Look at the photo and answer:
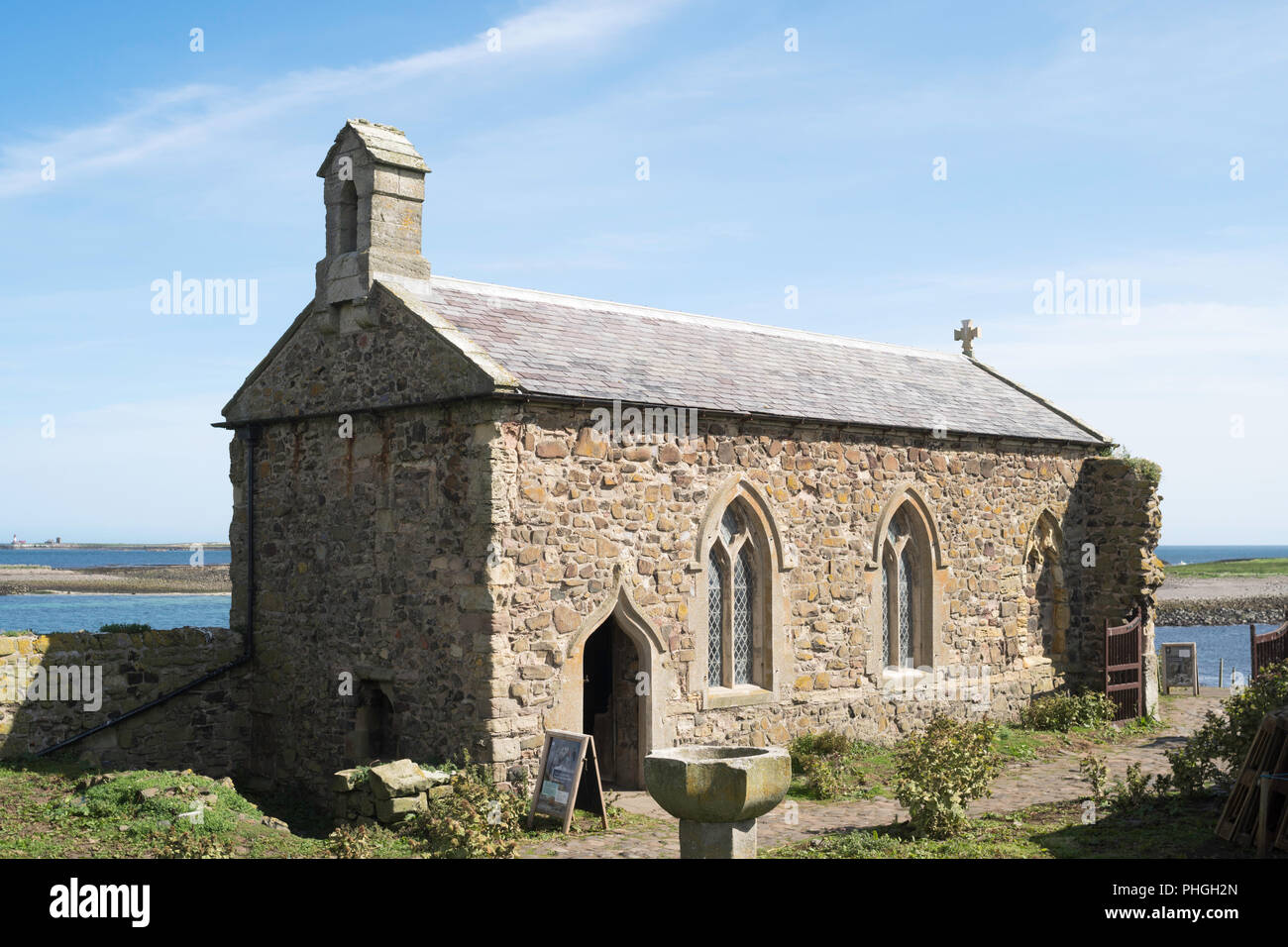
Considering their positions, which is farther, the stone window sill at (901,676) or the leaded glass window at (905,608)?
the leaded glass window at (905,608)

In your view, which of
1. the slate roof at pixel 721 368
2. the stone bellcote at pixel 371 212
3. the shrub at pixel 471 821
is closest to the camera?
the shrub at pixel 471 821

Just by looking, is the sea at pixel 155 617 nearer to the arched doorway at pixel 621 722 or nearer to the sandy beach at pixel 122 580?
the sandy beach at pixel 122 580

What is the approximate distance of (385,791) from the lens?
1280cm

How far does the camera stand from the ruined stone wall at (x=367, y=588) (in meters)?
13.6

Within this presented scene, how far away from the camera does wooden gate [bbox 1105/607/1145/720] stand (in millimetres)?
20859

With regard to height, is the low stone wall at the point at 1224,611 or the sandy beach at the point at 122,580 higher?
the low stone wall at the point at 1224,611

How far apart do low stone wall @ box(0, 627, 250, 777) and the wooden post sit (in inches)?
480

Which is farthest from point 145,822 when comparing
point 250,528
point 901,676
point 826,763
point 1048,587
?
point 1048,587

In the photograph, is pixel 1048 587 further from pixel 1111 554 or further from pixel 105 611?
pixel 105 611

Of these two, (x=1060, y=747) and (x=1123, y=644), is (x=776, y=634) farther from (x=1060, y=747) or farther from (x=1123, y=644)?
(x=1123, y=644)

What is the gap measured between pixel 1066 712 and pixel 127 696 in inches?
581

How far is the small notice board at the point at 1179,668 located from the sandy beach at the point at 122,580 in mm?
77562

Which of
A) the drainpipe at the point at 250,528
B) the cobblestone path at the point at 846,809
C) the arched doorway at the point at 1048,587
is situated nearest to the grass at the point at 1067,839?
the cobblestone path at the point at 846,809

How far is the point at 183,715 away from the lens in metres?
16.2
